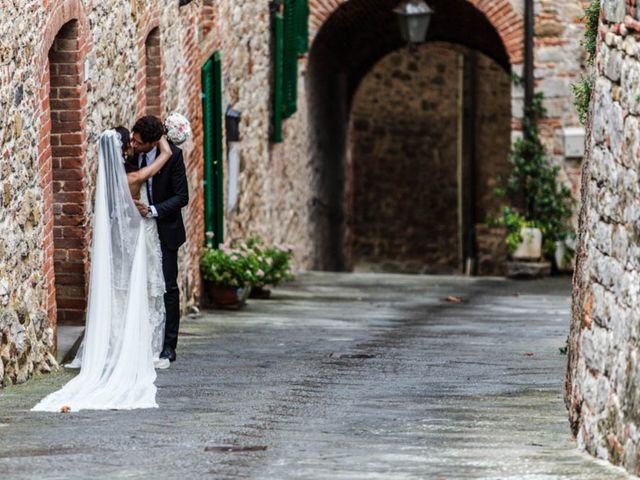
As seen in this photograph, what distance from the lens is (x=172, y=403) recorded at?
8.52 m

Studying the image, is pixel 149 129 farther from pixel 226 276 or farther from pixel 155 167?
pixel 226 276

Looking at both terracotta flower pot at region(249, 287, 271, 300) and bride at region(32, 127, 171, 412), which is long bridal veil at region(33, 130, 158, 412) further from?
terracotta flower pot at region(249, 287, 271, 300)

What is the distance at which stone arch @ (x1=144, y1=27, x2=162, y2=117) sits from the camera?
12.7 meters

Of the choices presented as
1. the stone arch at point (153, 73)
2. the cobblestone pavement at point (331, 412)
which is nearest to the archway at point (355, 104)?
the stone arch at point (153, 73)

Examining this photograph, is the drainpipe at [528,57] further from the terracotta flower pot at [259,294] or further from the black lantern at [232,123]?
the terracotta flower pot at [259,294]

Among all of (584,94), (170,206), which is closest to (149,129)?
(170,206)

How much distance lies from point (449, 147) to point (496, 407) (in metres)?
20.2

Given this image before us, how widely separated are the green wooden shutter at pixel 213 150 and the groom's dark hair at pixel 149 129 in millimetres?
4646

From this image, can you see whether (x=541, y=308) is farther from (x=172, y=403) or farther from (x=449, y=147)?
(x=449, y=147)

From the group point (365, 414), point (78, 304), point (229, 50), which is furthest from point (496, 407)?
point (229, 50)

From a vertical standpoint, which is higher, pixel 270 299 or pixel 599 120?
pixel 599 120

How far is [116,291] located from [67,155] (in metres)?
1.28

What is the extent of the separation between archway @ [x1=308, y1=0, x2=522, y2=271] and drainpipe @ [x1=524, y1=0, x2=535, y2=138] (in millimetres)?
147

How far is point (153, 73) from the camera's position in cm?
1273
